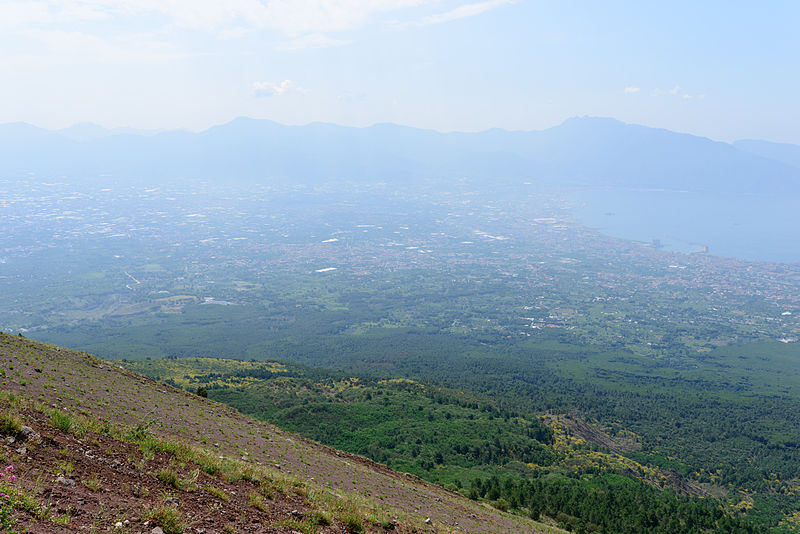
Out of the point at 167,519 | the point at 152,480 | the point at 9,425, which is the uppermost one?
the point at 9,425

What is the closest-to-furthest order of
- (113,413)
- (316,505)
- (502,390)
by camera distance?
(316,505)
(113,413)
(502,390)

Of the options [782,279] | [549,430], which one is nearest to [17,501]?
[549,430]

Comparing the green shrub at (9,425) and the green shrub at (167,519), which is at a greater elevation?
the green shrub at (9,425)

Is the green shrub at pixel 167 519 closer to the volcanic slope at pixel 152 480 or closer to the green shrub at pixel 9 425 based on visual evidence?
the volcanic slope at pixel 152 480

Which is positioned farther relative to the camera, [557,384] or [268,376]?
[557,384]

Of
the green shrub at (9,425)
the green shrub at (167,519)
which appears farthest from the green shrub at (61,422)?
the green shrub at (167,519)

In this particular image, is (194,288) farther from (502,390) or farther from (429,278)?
(502,390)

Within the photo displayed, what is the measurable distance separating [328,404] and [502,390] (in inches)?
1554

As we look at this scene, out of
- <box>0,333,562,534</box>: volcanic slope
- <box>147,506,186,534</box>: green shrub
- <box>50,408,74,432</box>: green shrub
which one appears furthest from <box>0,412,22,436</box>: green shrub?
<box>147,506,186,534</box>: green shrub

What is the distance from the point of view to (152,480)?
8.12 m

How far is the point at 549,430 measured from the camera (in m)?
49.0

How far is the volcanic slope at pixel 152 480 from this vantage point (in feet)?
21.8

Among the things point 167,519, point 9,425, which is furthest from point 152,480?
point 9,425

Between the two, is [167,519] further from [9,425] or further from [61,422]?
[61,422]
